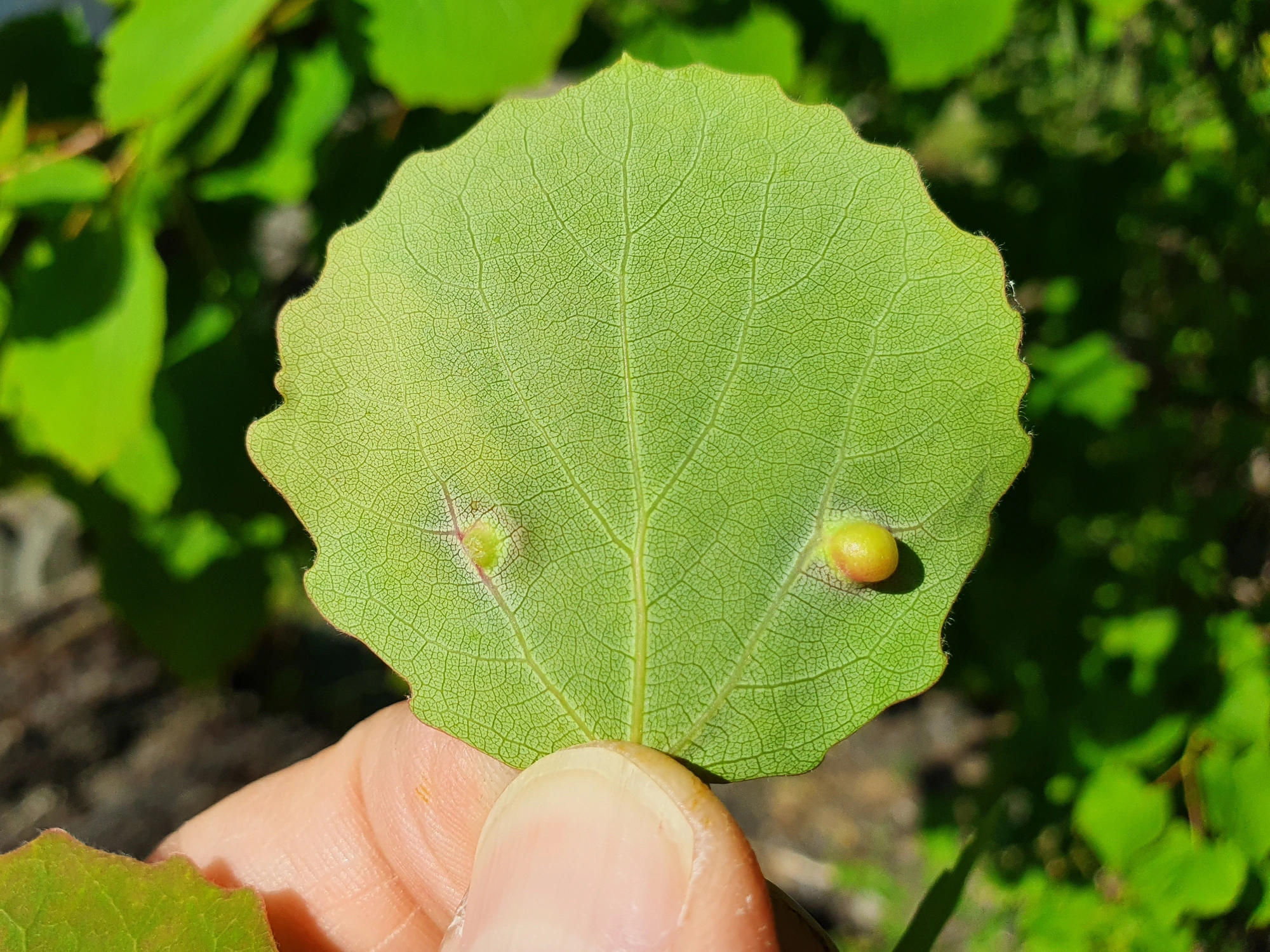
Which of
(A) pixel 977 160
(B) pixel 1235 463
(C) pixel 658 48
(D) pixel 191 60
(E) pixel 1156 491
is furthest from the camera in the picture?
(A) pixel 977 160

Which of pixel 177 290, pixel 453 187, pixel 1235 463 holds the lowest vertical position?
pixel 1235 463

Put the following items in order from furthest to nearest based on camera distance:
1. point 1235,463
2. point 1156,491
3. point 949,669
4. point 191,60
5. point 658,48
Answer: point 949,669
point 1156,491
point 1235,463
point 658,48
point 191,60

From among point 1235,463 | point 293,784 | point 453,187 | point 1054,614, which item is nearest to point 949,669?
point 1054,614

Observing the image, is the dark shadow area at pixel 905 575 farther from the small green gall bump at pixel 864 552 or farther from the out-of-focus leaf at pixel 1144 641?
the out-of-focus leaf at pixel 1144 641

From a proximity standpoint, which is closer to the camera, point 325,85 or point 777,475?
point 777,475

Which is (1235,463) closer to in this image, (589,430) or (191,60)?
(589,430)

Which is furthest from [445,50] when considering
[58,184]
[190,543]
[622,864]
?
[190,543]

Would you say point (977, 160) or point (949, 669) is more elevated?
point (977, 160)
